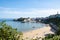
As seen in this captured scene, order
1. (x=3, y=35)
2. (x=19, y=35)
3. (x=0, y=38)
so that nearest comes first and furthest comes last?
(x=0, y=38) → (x=3, y=35) → (x=19, y=35)

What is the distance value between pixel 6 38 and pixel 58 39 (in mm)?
3670

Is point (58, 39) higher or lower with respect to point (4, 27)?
lower

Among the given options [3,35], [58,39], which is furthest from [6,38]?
[58,39]

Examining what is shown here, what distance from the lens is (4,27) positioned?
37.5 feet

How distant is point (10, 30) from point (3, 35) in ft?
2.44

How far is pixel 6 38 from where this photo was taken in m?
11.0

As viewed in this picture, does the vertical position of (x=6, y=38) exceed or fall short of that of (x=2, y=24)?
it falls short

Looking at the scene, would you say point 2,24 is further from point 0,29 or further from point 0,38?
point 0,38

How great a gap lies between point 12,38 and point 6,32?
60 cm

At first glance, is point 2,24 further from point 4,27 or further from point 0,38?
point 0,38

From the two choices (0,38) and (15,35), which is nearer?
(0,38)

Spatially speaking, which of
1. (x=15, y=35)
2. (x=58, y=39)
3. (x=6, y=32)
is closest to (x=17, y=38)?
(x=15, y=35)

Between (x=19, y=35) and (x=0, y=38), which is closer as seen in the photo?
(x=0, y=38)

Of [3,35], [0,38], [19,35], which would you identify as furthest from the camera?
[19,35]
